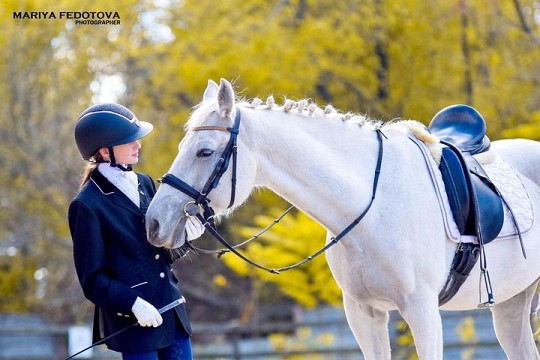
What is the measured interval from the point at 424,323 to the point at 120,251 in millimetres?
1427

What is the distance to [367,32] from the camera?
1448cm

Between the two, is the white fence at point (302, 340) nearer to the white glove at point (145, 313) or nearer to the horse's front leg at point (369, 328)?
the horse's front leg at point (369, 328)

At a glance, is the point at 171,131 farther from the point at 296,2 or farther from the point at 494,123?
the point at 494,123

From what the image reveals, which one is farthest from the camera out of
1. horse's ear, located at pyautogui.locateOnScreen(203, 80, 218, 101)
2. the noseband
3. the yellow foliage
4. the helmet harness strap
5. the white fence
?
the yellow foliage

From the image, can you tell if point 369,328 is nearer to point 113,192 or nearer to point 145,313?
point 145,313

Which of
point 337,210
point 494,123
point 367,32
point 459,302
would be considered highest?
point 367,32

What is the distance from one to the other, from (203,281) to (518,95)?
23.1 ft

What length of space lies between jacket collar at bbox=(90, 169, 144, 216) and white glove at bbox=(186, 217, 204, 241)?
0.84 ft

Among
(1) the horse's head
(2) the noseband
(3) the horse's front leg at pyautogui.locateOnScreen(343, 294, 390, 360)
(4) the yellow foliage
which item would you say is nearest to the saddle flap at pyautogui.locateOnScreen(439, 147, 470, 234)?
(3) the horse's front leg at pyautogui.locateOnScreen(343, 294, 390, 360)

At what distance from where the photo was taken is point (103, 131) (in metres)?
3.92

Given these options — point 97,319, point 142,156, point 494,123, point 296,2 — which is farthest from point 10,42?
point 97,319

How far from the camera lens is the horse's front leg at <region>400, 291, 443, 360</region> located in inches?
159

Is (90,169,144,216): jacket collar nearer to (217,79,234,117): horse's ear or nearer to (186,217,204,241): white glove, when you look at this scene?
(186,217,204,241): white glove

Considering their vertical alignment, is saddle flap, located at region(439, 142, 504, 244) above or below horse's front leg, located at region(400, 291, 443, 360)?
above
